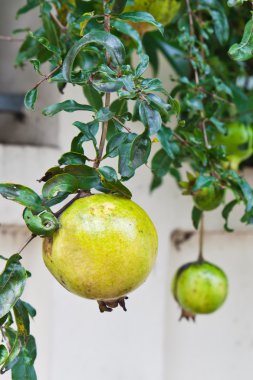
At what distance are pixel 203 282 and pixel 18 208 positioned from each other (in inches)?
16.1

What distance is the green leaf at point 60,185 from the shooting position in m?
0.73

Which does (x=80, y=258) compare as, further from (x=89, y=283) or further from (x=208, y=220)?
(x=208, y=220)

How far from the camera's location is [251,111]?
4.78 feet

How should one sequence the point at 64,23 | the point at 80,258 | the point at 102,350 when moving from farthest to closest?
the point at 102,350, the point at 64,23, the point at 80,258

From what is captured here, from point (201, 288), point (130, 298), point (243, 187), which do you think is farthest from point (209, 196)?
point (130, 298)

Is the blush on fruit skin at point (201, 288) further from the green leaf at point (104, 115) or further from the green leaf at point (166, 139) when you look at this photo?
the green leaf at point (104, 115)

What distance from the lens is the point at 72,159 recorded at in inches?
30.4

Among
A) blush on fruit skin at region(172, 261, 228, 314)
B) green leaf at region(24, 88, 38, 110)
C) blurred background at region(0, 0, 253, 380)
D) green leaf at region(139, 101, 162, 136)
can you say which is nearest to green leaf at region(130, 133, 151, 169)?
green leaf at region(139, 101, 162, 136)

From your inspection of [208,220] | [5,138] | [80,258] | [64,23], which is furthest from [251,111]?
[80,258]

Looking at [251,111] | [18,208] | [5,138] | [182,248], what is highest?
[251,111]

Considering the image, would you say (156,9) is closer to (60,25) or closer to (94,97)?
(60,25)

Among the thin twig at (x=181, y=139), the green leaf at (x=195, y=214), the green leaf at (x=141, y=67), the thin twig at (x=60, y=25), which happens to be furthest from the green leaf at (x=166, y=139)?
the green leaf at (x=141, y=67)

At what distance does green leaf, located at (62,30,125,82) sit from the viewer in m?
0.70

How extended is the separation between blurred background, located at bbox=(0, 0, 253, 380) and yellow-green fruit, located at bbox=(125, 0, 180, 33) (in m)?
0.35
